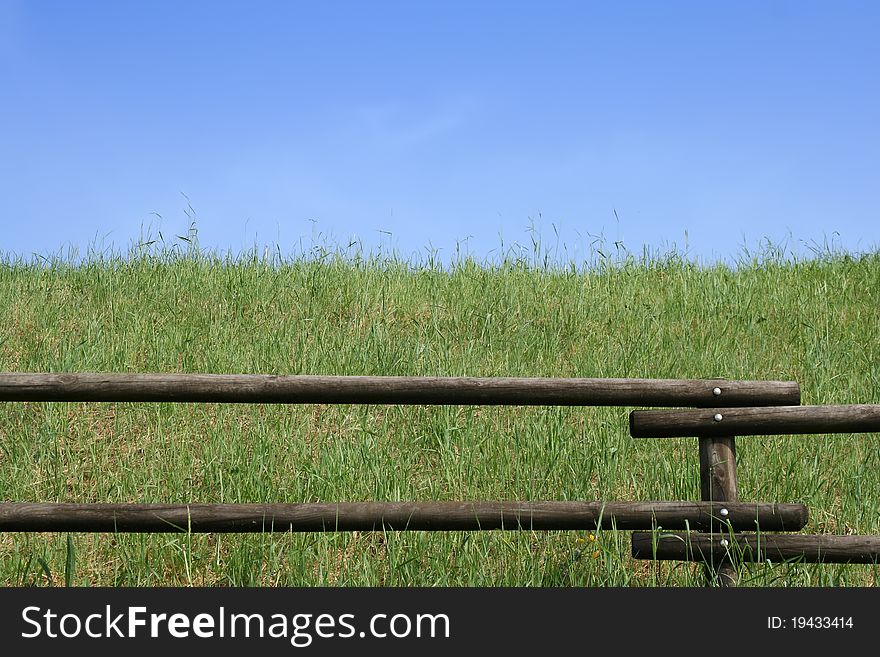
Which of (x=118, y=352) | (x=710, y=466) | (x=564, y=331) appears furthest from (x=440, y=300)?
(x=710, y=466)

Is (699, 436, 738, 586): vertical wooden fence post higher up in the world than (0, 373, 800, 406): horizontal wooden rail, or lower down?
lower down

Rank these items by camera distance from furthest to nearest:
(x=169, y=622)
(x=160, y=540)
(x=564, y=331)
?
(x=564, y=331) < (x=160, y=540) < (x=169, y=622)


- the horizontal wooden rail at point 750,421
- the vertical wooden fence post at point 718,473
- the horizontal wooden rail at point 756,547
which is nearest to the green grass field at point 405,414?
the horizontal wooden rail at point 756,547

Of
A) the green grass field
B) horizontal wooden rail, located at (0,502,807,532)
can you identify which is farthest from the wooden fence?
the green grass field

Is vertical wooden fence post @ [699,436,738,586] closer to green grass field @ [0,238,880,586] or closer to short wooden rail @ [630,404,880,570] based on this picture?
short wooden rail @ [630,404,880,570]

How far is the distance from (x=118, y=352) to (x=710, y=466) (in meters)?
5.06

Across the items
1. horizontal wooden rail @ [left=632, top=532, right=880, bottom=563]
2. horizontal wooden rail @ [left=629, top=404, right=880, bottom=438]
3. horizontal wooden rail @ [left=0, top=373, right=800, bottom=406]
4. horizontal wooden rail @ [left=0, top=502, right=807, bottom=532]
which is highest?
horizontal wooden rail @ [left=0, top=373, right=800, bottom=406]

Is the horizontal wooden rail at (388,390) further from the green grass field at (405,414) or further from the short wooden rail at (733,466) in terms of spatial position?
the green grass field at (405,414)

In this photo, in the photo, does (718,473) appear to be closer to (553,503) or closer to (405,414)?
(553,503)

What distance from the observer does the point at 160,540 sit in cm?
394

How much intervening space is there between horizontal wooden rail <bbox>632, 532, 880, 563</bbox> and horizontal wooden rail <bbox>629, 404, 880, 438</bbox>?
491mm

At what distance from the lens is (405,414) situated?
563cm

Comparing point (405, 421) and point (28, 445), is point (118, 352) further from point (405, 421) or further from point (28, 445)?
point (405, 421)

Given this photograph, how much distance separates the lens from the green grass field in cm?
394
